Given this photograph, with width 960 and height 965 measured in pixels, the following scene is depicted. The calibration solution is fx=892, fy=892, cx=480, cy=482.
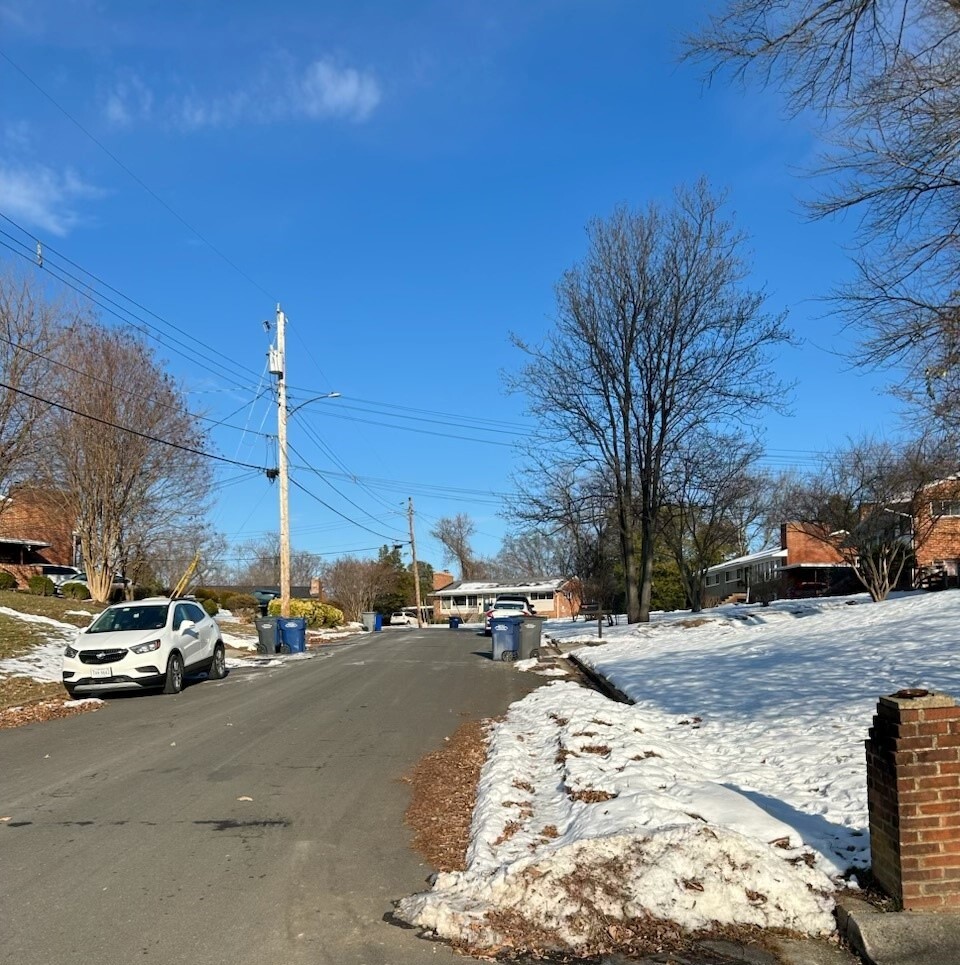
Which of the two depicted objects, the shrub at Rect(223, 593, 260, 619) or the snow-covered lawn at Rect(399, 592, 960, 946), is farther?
the shrub at Rect(223, 593, 260, 619)

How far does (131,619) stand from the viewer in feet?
55.0

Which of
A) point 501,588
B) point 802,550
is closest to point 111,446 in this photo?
point 802,550

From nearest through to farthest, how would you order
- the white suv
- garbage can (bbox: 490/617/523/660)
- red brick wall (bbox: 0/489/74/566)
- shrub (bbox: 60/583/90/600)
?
the white suv, garbage can (bbox: 490/617/523/660), red brick wall (bbox: 0/489/74/566), shrub (bbox: 60/583/90/600)

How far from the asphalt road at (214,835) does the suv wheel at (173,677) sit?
183 centimetres

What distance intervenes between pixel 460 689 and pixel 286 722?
4749 millimetres

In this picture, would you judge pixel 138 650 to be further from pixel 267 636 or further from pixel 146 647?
pixel 267 636

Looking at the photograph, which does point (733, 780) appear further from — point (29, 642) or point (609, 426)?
point (609, 426)

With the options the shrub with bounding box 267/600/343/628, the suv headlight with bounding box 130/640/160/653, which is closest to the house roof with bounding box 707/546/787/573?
the shrub with bounding box 267/600/343/628

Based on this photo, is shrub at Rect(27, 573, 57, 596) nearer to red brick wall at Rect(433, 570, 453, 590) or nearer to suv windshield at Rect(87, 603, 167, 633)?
suv windshield at Rect(87, 603, 167, 633)

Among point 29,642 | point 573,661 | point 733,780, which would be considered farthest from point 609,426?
point 733,780

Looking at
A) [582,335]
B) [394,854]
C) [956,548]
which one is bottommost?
[394,854]

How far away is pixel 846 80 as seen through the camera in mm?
9695

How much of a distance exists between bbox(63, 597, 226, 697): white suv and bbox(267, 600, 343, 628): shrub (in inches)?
729

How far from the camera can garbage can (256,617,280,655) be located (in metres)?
26.7
